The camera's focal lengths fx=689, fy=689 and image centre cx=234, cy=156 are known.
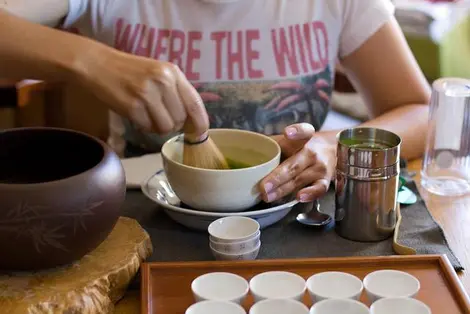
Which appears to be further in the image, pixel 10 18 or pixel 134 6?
pixel 134 6

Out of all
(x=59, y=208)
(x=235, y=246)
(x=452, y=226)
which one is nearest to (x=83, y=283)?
(x=59, y=208)

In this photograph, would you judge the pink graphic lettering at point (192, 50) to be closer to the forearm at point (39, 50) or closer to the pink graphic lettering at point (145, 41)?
the pink graphic lettering at point (145, 41)

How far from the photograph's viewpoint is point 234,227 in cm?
93

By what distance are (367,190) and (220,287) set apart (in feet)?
0.87

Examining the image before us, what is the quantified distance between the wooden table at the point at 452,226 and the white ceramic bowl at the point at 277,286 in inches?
5.9

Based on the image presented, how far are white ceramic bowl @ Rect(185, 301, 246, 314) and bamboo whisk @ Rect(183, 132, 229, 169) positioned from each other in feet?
0.91

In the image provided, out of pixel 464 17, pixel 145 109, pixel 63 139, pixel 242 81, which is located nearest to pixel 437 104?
pixel 242 81

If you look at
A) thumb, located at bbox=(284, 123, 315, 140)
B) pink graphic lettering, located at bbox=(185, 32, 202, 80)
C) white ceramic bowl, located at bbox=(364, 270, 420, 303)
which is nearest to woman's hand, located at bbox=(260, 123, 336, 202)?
thumb, located at bbox=(284, 123, 315, 140)

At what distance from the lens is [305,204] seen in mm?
1058

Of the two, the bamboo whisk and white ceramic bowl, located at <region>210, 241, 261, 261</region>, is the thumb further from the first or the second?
white ceramic bowl, located at <region>210, 241, 261, 261</region>

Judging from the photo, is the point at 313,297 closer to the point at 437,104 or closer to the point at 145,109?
the point at 145,109

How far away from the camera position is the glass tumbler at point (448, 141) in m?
1.17

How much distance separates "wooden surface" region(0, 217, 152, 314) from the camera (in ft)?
2.51

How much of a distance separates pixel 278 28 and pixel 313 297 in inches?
28.4
